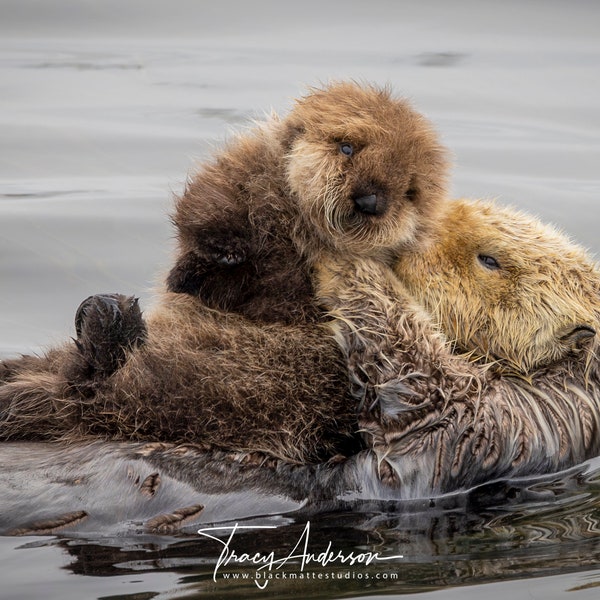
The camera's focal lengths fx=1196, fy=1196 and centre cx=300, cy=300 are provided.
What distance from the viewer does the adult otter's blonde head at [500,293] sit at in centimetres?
470

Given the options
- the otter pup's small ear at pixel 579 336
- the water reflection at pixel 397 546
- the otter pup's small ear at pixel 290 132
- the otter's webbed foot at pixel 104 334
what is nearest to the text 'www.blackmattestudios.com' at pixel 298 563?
the water reflection at pixel 397 546

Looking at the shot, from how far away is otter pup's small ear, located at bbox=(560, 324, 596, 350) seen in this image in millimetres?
4684

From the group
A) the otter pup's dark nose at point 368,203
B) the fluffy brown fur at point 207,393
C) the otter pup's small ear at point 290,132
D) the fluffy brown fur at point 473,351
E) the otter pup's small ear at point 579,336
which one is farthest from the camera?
the otter pup's small ear at point 579,336

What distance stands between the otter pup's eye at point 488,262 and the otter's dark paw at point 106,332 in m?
1.38

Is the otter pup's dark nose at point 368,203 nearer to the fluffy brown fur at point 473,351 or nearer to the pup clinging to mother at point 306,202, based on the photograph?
the pup clinging to mother at point 306,202

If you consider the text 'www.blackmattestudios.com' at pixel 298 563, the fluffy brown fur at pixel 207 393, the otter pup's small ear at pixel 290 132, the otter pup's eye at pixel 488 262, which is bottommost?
the text 'www.blackmattestudios.com' at pixel 298 563

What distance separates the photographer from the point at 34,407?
4.49m

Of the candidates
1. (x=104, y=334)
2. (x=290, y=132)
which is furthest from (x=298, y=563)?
(x=290, y=132)

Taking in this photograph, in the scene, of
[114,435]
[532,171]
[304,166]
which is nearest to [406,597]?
[114,435]

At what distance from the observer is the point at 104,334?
4340 millimetres

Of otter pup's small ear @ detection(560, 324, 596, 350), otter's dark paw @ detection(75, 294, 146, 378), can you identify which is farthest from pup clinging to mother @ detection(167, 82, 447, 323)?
otter pup's small ear @ detection(560, 324, 596, 350)

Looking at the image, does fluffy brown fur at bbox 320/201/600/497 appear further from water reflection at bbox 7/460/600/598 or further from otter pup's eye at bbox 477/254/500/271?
water reflection at bbox 7/460/600/598

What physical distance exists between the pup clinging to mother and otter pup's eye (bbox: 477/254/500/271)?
33 centimetres

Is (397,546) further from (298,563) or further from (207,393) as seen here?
(207,393)
